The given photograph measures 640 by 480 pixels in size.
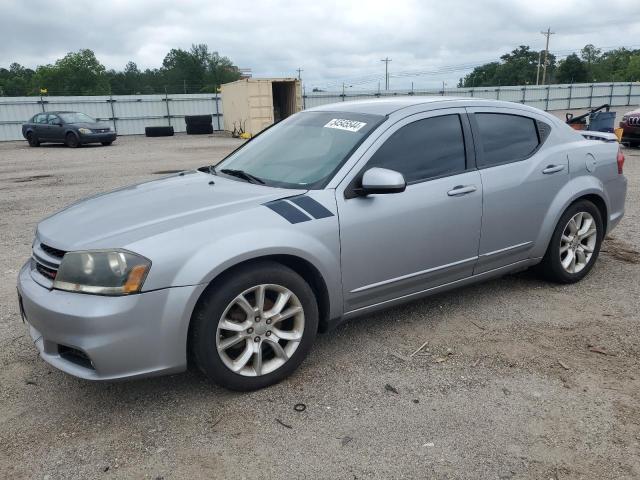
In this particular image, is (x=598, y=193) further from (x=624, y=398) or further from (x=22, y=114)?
(x=22, y=114)

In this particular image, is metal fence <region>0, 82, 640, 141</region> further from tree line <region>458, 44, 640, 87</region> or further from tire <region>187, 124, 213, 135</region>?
tree line <region>458, 44, 640, 87</region>

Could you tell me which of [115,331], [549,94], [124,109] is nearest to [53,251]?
[115,331]

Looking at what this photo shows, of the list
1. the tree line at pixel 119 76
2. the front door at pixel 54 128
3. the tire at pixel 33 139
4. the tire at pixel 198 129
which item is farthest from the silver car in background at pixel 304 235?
the tree line at pixel 119 76

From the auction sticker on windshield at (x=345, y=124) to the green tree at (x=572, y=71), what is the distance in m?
96.3

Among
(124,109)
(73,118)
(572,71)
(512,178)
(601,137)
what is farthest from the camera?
(572,71)

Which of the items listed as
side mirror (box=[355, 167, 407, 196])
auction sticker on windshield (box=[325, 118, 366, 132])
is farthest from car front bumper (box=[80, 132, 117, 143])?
side mirror (box=[355, 167, 407, 196])

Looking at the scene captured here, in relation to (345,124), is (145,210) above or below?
below

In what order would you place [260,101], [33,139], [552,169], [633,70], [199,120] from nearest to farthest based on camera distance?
[552,169], [33,139], [260,101], [199,120], [633,70]

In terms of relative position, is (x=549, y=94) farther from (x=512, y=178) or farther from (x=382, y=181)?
(x=382, y=181)

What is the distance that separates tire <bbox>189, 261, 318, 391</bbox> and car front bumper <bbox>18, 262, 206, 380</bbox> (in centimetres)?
10

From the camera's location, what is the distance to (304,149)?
3660 mm

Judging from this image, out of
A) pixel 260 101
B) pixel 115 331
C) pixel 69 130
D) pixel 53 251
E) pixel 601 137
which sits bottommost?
pixel 115 331

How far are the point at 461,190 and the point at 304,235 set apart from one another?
126cm

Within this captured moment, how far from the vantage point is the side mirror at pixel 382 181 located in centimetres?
305
